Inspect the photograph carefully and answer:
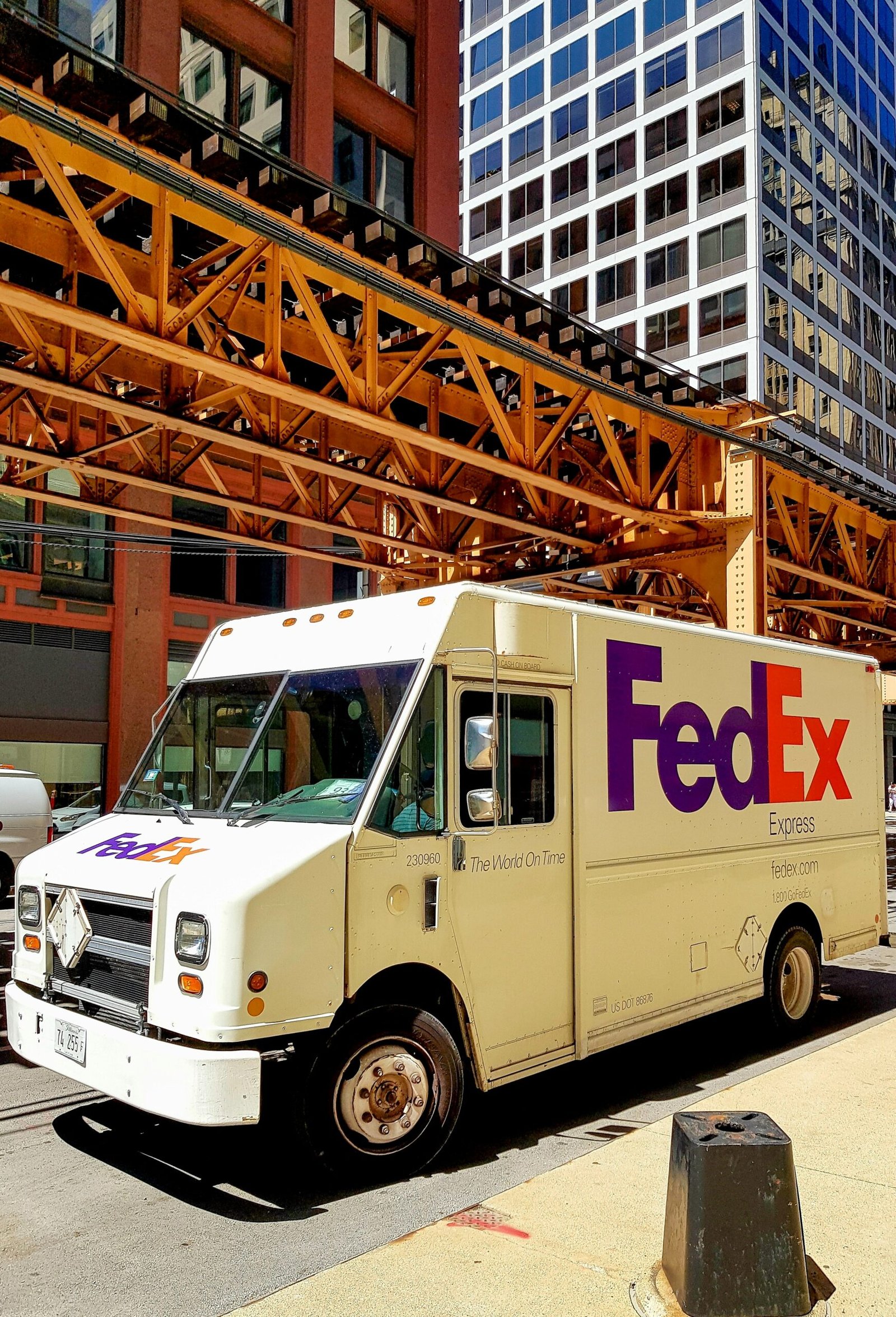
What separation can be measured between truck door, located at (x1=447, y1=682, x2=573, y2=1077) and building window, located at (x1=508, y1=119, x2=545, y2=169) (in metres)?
54.3

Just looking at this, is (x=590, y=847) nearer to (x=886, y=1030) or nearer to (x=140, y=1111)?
(x=140, y=1111)

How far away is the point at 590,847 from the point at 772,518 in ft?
41.5

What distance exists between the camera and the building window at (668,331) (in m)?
47.4

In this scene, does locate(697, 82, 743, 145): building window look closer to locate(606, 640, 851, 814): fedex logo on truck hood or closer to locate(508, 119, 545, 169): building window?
locate(508, 119, 545, 169): building window

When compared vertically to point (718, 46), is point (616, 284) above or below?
below

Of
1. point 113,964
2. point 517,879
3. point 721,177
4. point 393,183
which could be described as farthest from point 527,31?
point 113,964

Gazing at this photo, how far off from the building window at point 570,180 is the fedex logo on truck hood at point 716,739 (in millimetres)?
48634

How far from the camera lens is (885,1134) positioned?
6039 millimetres

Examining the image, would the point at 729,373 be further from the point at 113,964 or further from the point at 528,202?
the point at 113,964

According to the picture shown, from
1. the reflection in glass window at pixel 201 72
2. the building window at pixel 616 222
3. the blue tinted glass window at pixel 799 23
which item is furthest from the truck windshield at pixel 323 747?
the blue tinted glass window at pixel 799 23

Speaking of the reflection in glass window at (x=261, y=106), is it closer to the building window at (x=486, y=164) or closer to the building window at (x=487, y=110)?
the building window at (x=486, y=164)

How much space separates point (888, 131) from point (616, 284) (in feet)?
67.5

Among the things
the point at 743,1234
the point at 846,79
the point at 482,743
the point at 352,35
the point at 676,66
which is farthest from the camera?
the point at 846,79

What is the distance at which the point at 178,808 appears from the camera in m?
6.07
